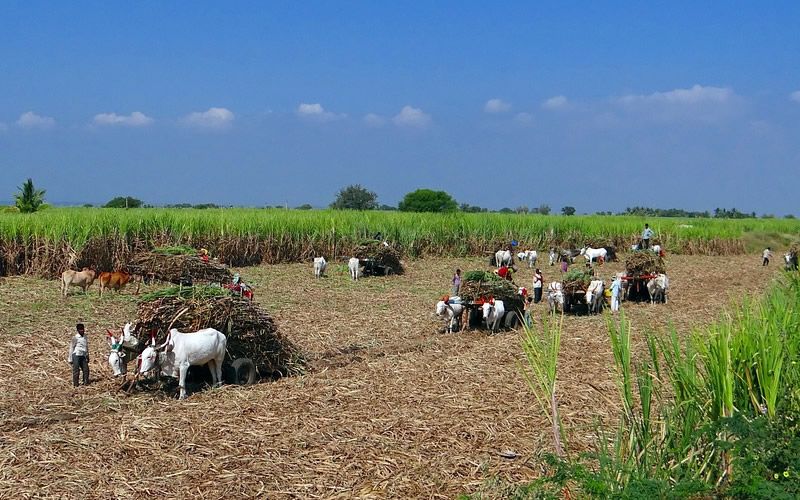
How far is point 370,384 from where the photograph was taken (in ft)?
31.5

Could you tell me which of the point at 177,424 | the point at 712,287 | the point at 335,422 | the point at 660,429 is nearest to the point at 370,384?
the point at 335,422

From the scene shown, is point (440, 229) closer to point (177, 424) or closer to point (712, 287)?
point (712, 287)

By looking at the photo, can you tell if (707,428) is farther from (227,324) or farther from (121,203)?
(121,203)

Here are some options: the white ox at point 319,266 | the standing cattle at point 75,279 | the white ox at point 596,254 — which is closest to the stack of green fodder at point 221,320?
the standing cattle at point 75,279

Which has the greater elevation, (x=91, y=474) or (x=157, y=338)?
(x=157, y=338)

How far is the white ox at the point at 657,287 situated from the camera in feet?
58.7

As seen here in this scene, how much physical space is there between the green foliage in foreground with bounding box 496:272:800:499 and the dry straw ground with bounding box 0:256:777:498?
0.68 meters

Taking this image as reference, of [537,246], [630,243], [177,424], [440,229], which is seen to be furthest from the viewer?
[630,243]

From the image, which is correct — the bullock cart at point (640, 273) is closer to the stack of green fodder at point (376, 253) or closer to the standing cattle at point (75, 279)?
the stack of green fodder at point (376, 253)

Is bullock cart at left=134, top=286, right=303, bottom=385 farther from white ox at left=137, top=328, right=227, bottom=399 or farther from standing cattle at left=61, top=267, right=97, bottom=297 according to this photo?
standing cattle at left=61, top=267, right=97, bottom=297

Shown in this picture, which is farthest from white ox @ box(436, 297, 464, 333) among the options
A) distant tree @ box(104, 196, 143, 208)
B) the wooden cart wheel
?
distant tree @ box(104, 196, 143, 208)

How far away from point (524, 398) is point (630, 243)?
3207cm

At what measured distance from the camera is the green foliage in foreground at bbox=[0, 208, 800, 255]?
21.7 metres

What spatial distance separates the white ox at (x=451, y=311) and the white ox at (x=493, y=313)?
48 cm
